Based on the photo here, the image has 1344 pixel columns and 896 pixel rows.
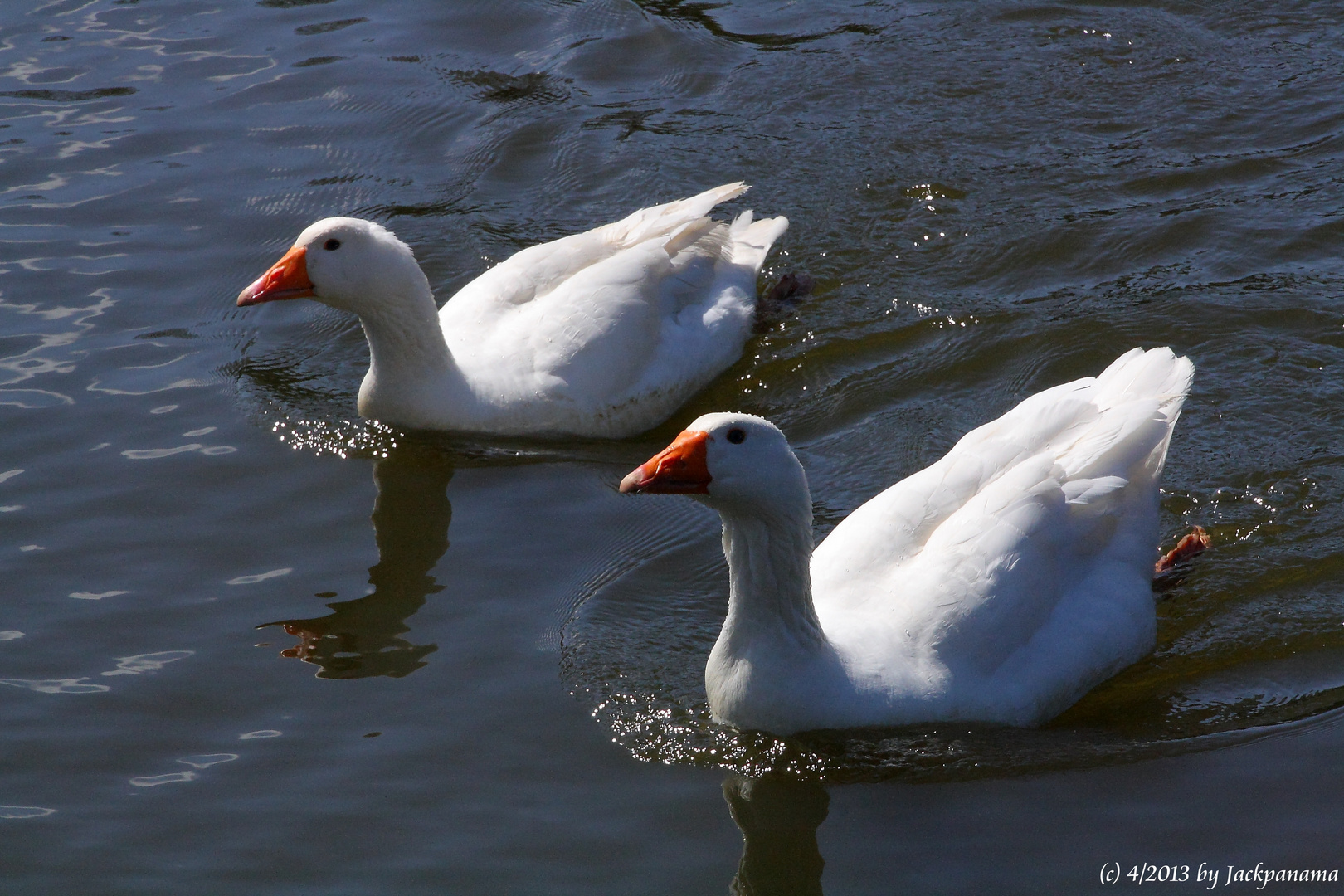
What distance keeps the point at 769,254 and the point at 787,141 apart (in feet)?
4.73

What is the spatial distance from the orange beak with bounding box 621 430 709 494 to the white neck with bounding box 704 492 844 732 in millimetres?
278

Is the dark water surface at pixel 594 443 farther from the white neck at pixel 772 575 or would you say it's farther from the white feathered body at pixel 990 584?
the white neck at pixel 772 575

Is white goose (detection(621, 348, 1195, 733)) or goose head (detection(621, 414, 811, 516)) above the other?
goose head (detection(621, 414, 811, 516))

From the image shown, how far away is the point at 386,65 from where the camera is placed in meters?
12.6

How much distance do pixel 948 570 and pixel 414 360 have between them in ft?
11.8

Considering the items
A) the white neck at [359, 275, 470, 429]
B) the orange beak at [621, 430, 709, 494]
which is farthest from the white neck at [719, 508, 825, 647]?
the white neck at [359, 275, 470, 429]

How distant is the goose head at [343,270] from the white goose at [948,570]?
9.92ft

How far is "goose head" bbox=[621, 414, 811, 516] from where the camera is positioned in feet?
17.1

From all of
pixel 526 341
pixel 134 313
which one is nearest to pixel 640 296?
pixel 526 341

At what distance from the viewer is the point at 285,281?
7832 millimetres

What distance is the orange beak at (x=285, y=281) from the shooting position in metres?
7.82
